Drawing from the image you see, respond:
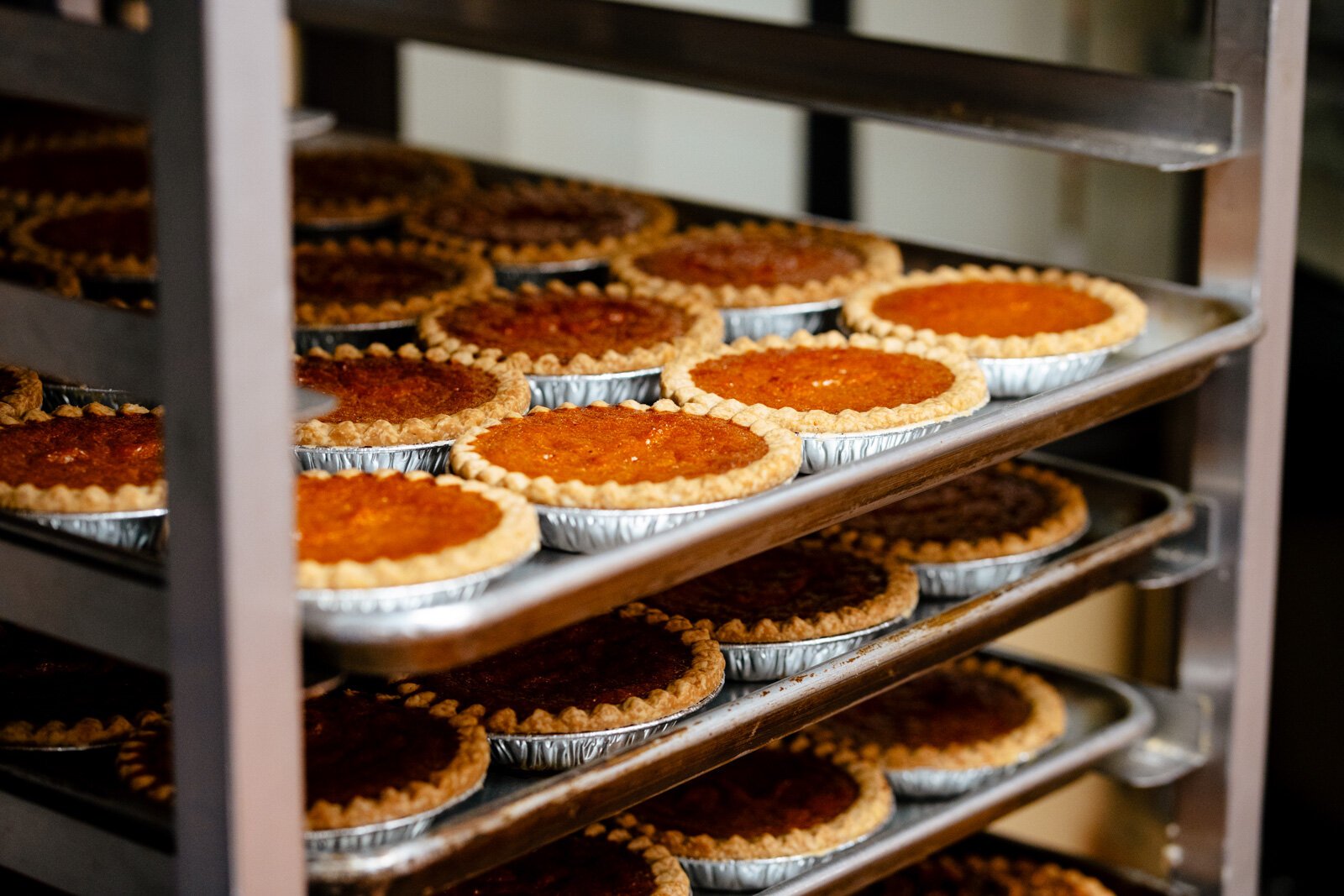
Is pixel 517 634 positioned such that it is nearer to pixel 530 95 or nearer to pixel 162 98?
pixel 162 98

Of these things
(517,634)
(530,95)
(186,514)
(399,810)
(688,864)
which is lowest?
(688,864)

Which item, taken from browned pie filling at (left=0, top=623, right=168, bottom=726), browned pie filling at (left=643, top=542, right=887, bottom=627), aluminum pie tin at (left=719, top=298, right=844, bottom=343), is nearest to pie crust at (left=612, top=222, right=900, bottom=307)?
aluminum pie tin at (left=719, top=298, right=844, bottom=343)

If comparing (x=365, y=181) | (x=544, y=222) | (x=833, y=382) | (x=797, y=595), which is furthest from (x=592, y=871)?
(x=365, y=181)

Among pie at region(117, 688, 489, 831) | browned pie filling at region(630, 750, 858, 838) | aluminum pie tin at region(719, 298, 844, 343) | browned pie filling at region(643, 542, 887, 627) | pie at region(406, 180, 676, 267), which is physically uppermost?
pie at region(406, 180, 676, 267)

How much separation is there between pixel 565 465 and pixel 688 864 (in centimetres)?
59

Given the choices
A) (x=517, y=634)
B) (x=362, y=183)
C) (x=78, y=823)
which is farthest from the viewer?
(x=362, y=183)

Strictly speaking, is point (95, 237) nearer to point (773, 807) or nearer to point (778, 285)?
point (778, 285)

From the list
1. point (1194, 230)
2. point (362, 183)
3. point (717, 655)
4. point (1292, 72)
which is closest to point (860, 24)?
point (1194, 230)

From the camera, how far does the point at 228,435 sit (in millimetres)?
1365

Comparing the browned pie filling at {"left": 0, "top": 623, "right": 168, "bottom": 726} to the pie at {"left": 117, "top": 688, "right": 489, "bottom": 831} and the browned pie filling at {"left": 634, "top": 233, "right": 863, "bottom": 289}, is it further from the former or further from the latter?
the browned pie filling at {"left": 634, "top": 233, "right": 863, "bottom": 289}

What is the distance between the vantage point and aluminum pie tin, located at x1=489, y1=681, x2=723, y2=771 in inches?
77.9

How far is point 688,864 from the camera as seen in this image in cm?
224

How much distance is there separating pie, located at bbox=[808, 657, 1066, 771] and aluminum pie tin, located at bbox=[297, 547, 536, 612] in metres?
1.00

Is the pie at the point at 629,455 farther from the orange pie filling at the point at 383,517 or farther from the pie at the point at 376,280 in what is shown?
the pie at the point at 376,280
